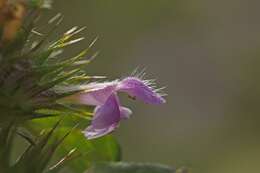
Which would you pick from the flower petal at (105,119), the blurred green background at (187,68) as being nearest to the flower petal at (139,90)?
the flower petal at (105,119)

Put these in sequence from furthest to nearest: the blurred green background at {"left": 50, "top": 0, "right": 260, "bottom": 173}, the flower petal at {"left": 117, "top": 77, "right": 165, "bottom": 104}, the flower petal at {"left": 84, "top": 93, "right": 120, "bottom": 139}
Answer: the blurred green background at {"left": 50, "top": 0, "right": 260, "bottom": 173}
the flower petal at {"left": 117, "top": 77, "right": 165, "bottom": 104}
the flower petal at {"left": 84, "top": 93, "right": 120, "bottom": 139}

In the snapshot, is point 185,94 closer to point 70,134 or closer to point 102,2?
point 102,2

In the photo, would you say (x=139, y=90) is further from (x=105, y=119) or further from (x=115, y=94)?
(x=105, y=119)

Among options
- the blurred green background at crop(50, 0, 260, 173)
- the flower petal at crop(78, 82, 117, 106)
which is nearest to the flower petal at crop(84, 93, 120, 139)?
the flower petal at crop(78, 82, 117, 106)

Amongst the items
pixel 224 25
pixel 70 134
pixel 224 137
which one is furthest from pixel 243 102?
pixel 70 134

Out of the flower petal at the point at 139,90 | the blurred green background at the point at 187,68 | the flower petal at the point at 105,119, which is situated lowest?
the blurred green background at the point at 187,68

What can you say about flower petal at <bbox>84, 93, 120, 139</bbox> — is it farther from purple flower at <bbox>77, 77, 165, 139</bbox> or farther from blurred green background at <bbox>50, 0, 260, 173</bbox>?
blurred green background at <bbox>50, 0, 260, 173</bbox>

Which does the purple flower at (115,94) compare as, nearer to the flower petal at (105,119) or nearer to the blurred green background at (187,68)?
the flower petal at (105,119)
